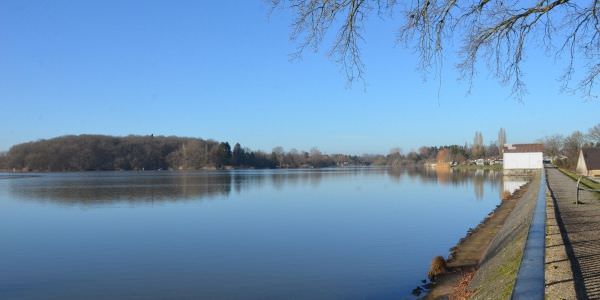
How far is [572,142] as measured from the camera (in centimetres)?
9100

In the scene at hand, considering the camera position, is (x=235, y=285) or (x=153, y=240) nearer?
(x=235, y=285)

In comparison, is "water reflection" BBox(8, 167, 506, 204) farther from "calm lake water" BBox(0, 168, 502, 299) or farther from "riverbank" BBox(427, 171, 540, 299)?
"riverbank" BBox(427, 171, 540, 299)

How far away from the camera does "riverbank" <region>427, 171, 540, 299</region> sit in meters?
8.10

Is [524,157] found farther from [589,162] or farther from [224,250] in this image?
[224,250]

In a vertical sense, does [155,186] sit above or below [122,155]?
below

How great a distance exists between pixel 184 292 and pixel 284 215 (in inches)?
645

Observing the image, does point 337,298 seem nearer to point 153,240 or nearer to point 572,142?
point 153,240

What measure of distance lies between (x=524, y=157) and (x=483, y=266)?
8762 cm

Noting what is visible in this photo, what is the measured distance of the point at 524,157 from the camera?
91.9m

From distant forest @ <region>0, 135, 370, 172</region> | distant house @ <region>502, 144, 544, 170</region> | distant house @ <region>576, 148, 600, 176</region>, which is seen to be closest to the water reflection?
distant house @ <region>576, 148, 600, 176</region>

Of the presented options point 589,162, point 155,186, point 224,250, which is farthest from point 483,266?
point 589,162

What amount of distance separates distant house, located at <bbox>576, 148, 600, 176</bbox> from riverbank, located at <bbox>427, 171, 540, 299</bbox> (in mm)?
43008

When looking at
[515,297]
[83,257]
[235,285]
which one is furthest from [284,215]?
[515,297]

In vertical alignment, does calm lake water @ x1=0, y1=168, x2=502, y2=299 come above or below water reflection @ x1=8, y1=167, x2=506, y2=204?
below
